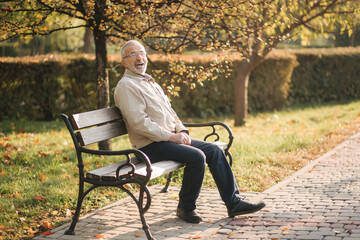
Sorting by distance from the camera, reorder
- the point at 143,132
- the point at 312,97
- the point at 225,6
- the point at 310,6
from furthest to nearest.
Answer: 1. the point at 312,97
2. the point at 310,6
3. the point at 225,6
4. the point at 143,132

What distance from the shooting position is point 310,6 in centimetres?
1059

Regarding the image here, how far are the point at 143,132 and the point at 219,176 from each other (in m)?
0.87

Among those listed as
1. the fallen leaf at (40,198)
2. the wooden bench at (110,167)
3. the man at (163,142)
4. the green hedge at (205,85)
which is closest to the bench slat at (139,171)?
the wooden bench at (110,167)

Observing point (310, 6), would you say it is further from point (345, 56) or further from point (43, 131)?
point (345, 56)

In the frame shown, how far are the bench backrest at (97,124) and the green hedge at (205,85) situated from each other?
3.77 meters

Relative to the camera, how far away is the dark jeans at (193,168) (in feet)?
15.8

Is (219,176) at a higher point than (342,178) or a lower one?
higher

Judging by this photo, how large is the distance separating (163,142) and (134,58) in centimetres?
90

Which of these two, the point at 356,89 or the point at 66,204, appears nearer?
the point at 66,204

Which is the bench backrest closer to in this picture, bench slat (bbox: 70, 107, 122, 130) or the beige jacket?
bench slat (bbox: 70, 107, 122, 130)

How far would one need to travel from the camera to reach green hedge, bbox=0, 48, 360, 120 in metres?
11.9

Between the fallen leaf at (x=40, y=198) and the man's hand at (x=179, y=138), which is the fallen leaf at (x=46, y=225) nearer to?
the fallen leaf at (x=40, y=198)

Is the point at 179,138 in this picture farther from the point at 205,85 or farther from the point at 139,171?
the point at 205,85

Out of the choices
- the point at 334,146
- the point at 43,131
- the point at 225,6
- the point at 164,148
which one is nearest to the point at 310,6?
the point at 334,146
